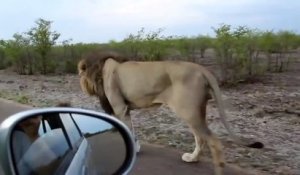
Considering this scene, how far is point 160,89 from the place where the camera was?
7684 millimetres

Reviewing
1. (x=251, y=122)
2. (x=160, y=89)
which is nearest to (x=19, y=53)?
(x=251, y=122)

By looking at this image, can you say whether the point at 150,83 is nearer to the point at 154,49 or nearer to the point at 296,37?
the point at 154,49

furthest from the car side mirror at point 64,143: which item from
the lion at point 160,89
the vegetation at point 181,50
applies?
the vegetation at point 181,50

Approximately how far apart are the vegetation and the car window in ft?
47.8

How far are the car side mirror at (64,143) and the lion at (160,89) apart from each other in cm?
323

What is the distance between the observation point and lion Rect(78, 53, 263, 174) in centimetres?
700

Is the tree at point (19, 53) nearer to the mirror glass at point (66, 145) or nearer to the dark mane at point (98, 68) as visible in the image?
the dark mane at point (98, 68)

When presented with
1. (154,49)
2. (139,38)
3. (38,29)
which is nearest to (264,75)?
(154,49)

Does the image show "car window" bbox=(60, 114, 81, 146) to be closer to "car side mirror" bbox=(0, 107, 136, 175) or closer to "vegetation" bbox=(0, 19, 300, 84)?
"car side mirror" bbox=(0, 107, 136, 175)

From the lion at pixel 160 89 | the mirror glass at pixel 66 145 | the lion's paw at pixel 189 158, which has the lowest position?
the lion's paw at pixel 189 158

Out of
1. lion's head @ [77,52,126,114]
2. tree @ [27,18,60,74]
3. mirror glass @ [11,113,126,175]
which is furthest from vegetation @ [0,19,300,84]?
mirror glass @ [11,113,126,175]

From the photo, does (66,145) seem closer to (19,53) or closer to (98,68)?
(98,68)

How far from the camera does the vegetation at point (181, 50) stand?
18.9 metres

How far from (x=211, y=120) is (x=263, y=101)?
348 cm
